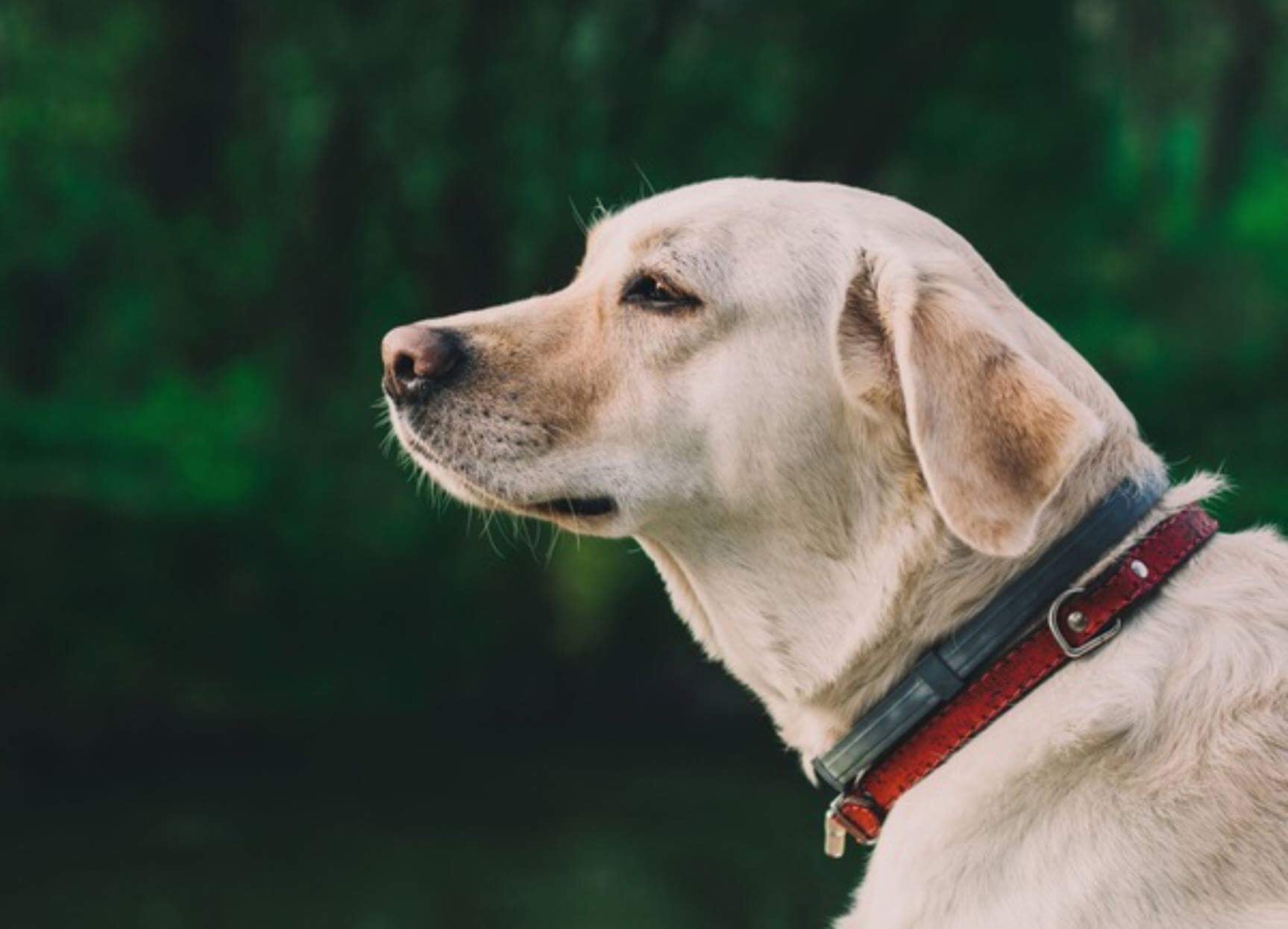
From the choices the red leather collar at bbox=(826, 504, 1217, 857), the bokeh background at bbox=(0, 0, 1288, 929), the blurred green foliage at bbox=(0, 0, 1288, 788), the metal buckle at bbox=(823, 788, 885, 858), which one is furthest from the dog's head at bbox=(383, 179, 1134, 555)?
the blurred green foliage at bbox=(0, 0, 1288, 788)

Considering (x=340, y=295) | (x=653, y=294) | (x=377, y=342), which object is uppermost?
(x=340, y=295)

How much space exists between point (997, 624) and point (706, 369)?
2.27 ft

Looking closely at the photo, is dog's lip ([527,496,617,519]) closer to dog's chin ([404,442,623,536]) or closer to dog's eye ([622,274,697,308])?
dog's chin ([404,442,623,536])

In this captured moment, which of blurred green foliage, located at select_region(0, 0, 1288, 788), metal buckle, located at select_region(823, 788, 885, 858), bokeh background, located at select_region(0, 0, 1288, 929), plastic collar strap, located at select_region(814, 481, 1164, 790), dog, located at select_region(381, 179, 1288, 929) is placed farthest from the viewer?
blurred green foliage, located at select_region(0, 0, 1288, 788)

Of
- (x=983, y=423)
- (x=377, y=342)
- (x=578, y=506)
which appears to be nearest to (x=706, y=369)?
(x=578, y=506)

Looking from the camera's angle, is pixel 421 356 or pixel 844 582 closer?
pixel 844 582

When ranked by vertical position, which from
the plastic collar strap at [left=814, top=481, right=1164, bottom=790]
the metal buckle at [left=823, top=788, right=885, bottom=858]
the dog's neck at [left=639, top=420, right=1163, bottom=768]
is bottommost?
the metal buckle at [left=823, top=788, right=885, bottom=858]

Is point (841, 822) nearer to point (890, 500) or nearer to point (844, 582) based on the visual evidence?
point (844, 582)

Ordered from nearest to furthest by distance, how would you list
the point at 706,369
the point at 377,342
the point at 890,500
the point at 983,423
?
the point at 983,423 < the point at 890,500 < the point at 706,369 < the point at 377,342

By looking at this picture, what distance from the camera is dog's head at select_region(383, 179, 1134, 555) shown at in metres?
2.65

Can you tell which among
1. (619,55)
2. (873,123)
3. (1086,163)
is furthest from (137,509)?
(1086,163)

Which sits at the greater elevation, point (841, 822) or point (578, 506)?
point (578, 506)

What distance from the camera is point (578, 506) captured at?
2.87m

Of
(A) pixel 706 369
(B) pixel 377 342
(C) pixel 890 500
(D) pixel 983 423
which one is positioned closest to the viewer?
(D) pixel 983 423
